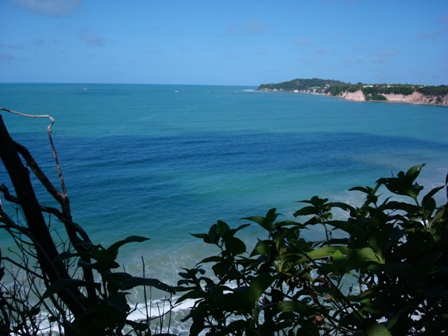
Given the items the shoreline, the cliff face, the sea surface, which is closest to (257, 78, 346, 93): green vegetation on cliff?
the shoreline

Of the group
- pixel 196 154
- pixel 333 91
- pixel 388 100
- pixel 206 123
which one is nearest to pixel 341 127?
pixel 206 123

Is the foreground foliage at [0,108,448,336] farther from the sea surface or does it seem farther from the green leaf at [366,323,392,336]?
the sea surface

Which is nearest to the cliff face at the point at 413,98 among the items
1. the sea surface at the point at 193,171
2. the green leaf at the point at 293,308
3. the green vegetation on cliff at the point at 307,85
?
the green vegetation on cliff at the point at 307,85

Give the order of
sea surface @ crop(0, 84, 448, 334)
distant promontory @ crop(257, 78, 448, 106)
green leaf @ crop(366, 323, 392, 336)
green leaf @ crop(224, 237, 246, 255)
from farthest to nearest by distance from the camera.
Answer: distant promontory @ crop(257, 78, 448, 106), sea surface @ crop(0, 84, 448, 334), green leaf @ crop(224, 237, 246, 255), green leaf @ crop(366, 323, 392, 336)

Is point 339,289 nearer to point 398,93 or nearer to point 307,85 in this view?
point 398,93

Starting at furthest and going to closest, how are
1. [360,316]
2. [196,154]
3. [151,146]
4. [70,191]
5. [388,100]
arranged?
[388,100] → [151,146] → [196,154] → [70,191] → [360,316]

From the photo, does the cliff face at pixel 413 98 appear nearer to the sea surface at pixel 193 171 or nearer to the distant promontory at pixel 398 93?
the distant promontory at pixel 398 93

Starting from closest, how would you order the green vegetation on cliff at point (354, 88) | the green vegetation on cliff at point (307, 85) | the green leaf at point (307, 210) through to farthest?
the green leaf at point (307, 210) < the green vegetation on cliff at point (354, 88) < the green vegetation on cliff at point (307, 85)

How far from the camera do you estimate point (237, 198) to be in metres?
16.4

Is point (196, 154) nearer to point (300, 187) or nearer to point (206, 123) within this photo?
point (300, 187)

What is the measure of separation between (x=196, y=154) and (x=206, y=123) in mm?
17768

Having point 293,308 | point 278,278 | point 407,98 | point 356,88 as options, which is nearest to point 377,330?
point 293,308

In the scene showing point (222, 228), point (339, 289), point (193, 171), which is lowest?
point (193, 171)

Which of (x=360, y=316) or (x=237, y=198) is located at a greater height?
(x=360, y=316)
